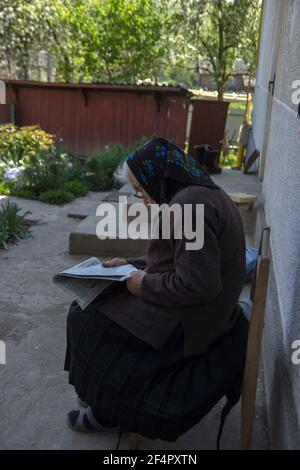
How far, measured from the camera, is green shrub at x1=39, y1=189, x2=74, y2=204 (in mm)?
8047

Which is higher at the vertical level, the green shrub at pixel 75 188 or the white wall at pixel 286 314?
the white wall at pixel 286 314

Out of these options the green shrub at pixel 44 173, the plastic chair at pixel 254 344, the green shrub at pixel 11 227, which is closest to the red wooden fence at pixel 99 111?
the green shrub at pixel 44 173

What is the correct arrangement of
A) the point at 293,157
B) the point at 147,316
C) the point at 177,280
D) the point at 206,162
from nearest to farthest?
the point at 177,280
the point at 147,316
the point at 293,157
the point at 206,162

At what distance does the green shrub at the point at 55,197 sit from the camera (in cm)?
805

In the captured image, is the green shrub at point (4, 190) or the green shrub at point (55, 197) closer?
the green shrub at point (55, 197)

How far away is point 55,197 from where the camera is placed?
8.05 m

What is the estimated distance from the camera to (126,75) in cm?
1677

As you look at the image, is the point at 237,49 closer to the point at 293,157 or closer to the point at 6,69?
the point at 6,69

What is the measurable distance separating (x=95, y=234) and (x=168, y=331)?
3421 millimetres

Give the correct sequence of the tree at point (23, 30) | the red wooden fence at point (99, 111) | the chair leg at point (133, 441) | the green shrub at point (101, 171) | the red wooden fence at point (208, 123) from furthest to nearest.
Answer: the tree at point (23, 30) < the red wooden fence at point (99, 111) < the red wooden fence at point (208, 123) < the green shrub at point (101, 171) < the chair leg at point (133, 441)

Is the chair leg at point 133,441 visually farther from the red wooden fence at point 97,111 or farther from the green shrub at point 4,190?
the red wooden fence at point 97,111

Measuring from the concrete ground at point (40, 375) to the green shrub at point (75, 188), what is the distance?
3023mm

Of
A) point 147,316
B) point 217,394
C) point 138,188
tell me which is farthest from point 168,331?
point 138,188
